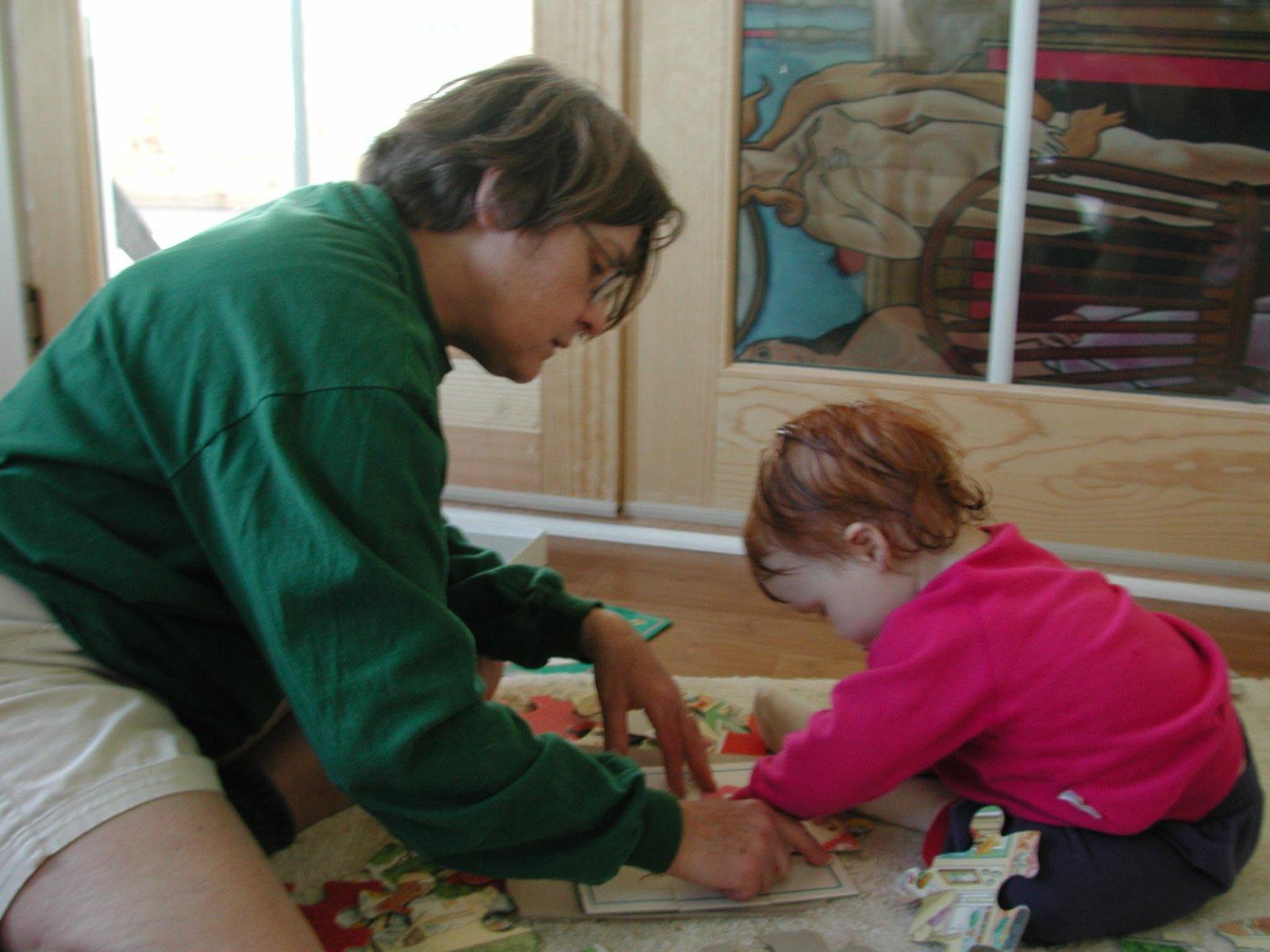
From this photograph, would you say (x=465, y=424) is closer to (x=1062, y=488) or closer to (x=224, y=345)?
(x=1062, y=488)

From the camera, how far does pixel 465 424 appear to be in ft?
8.00

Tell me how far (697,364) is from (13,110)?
156 centimetres

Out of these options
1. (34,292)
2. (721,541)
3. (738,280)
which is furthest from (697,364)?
(34,292)

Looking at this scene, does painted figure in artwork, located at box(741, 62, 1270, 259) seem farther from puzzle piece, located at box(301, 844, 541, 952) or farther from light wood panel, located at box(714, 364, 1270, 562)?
puzzle piece, located at box(301, 844, 541, 952)

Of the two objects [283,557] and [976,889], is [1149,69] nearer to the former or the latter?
[976,889]

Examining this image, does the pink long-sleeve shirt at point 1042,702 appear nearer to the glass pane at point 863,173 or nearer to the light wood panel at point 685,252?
the glass pane at point 863,173

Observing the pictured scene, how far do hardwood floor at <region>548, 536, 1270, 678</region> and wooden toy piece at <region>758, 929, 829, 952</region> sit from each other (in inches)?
23.8

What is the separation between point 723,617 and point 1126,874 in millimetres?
893

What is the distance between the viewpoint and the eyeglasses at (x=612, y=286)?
1083 mm

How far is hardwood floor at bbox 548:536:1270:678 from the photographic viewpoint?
5.68 feet

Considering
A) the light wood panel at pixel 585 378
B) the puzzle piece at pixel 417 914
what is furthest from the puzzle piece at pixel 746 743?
the light wood panel at pixel 585 378

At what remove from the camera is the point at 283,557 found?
0.83 metres

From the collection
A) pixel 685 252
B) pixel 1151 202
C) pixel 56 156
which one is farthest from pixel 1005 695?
pixel 56 156

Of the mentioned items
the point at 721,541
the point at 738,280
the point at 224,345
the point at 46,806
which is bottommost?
the point at 721,541
